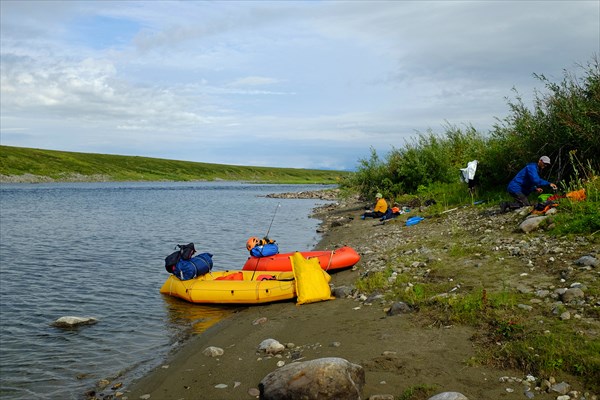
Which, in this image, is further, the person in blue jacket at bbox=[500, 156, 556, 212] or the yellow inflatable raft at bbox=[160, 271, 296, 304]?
the person in blue jacket at bbox=[500, 156, 556, 212]

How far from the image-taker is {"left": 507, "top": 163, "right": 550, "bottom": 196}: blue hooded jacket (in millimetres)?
16355

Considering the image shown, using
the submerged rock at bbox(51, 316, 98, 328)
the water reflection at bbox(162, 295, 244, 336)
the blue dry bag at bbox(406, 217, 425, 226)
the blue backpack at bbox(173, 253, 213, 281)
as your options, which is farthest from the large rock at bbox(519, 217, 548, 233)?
the submerged rock at bbox(51, 316, 98, 328)

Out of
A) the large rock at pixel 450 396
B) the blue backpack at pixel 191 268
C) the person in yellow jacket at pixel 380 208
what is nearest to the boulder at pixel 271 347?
the large rock at pixel 450 396

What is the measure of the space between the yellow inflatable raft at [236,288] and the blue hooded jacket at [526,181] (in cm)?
853

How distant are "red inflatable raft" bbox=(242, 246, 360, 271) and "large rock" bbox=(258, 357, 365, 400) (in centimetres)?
944

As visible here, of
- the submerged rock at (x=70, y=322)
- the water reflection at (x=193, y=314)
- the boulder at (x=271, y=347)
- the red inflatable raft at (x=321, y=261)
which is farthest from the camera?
the red inflatable raft at (x=321, y=261)

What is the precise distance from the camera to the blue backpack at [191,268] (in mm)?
15000

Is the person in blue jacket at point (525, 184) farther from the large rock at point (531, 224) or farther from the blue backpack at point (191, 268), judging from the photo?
the blue backpack at point (191, 268)

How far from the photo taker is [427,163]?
32125mm

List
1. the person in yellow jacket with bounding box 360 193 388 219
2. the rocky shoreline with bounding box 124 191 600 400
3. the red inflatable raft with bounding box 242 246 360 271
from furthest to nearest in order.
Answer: the person in yellow jacket with bounding box 360 193 388 219 → the red inflatable raft with bounding box 242 246 360 271 → the rocky shoreline with bounding box 124 191 600 400

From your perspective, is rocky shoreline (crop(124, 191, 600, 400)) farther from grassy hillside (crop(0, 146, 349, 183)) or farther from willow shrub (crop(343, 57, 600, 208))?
grassy hillside (crop(0, 146, 349, 183))

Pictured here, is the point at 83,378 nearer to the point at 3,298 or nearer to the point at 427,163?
the point at 3,298

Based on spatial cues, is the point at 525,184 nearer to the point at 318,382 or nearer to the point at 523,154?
the point at 523,154

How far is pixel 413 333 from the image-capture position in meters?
8.55
